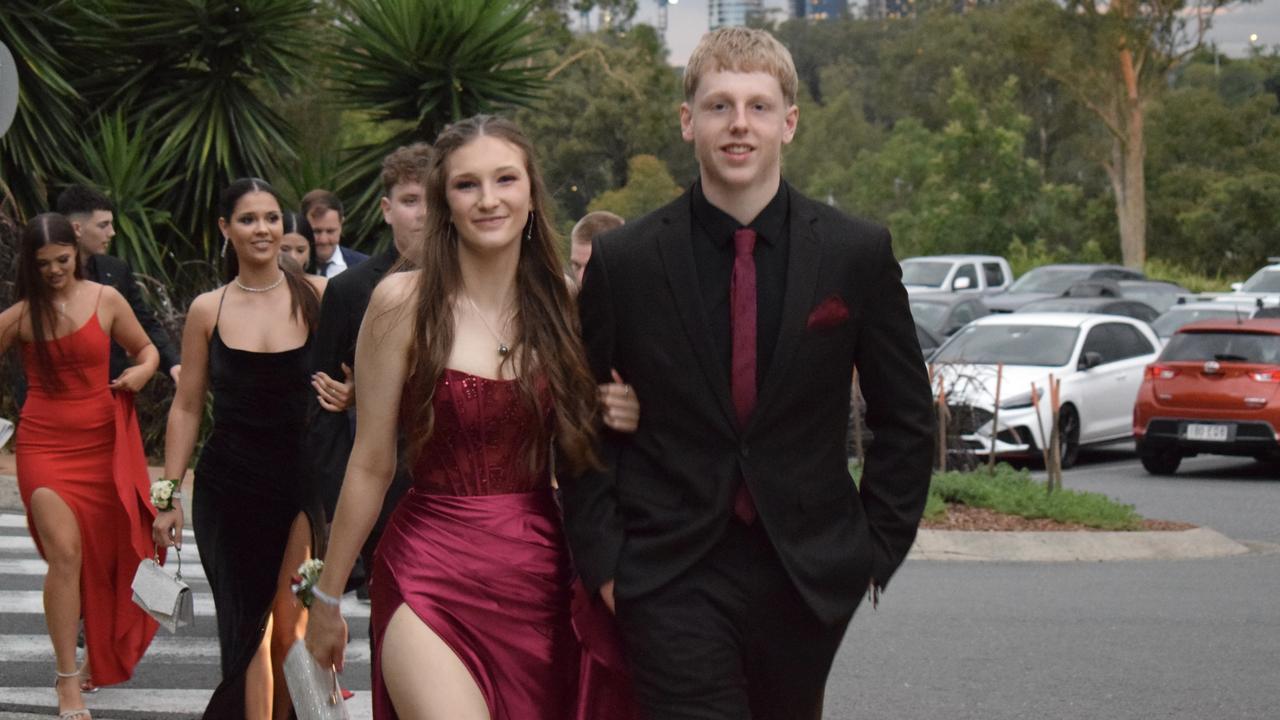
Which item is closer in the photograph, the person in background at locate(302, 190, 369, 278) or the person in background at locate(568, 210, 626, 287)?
the person in background at locate(568, 210, 626, 287)

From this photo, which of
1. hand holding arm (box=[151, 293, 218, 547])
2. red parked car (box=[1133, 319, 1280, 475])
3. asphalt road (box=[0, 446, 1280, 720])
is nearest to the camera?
hand holding arm (box=[151, 293, 218, 547])

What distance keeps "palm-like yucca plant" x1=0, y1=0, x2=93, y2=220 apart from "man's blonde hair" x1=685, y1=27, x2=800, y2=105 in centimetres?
1378

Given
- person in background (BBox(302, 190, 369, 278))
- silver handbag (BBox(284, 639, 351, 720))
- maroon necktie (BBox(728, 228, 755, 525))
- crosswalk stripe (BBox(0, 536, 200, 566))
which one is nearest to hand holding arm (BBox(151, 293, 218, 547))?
silver handbag (BBox(284, 639, 351, 720))

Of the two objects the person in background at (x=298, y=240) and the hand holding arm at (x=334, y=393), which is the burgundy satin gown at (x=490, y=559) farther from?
the person in background at (x=298, y=240)

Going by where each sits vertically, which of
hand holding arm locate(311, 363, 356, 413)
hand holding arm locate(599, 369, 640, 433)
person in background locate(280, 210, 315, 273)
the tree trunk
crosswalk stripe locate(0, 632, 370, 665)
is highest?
hand holding arm locate(599, 369, 640, 433)

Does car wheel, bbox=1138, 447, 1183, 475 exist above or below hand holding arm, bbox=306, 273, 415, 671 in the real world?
below

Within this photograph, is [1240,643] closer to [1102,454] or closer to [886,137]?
[1102,454]

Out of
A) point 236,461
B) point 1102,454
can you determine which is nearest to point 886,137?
point 1102,454

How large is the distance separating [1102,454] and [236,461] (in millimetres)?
16725

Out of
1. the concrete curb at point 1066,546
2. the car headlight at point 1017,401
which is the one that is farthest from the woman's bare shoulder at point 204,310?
the car headlight at point 1017,401

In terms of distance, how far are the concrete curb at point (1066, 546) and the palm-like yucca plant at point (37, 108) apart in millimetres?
5028

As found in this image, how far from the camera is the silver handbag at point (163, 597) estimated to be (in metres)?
6.39

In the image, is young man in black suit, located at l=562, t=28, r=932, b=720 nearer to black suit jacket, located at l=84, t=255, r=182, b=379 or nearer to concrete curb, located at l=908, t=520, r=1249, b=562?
black suit jacket, located at l=84, t=255, r=182, b=379

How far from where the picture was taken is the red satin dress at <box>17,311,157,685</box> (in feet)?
24.4
